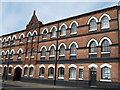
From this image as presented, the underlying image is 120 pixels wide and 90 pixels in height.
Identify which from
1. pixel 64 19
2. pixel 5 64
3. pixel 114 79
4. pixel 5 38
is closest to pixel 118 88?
pixel 114 79

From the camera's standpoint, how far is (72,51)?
864 inches

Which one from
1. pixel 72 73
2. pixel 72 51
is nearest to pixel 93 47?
pixel 72 51

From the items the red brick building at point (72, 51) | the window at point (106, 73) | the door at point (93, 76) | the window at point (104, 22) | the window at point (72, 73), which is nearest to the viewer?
the window at point (106, 73)

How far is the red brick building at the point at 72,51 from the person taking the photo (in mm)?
→ 18203

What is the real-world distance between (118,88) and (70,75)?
22.9ft

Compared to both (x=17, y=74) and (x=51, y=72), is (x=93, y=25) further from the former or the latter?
(x=17, y=74)

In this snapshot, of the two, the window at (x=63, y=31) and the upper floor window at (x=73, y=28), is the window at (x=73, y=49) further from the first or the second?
the window at (x=63, y=31)

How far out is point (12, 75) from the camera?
30219mm

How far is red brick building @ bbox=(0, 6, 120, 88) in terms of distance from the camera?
18203mm

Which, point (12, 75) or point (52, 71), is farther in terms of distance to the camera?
point (12, 75)

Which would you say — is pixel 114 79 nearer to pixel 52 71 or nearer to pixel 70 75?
pixel 70 75

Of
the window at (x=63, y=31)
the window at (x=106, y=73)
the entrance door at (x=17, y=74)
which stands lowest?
the entrance door at (x=17, y=74)

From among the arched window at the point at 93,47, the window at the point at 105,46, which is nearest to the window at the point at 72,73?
the arched window at the point at 93,47

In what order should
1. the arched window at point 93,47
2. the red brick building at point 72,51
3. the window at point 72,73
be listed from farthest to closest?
the window at point 72,73
the arched window at point 93,47
the red brick building at point 72,51
